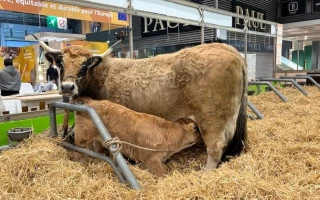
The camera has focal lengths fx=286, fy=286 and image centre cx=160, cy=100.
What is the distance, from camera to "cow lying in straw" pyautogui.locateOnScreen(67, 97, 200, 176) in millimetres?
2883

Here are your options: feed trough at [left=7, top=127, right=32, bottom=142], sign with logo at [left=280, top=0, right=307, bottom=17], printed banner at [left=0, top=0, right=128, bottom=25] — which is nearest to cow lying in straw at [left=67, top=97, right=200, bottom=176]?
feed trough at [left=7, top=127, right=32, bottom=142]

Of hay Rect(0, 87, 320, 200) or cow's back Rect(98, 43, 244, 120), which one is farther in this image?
cow's back Rect(98, 43, 244, 120)

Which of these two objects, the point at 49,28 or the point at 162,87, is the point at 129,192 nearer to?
the point at 162,87

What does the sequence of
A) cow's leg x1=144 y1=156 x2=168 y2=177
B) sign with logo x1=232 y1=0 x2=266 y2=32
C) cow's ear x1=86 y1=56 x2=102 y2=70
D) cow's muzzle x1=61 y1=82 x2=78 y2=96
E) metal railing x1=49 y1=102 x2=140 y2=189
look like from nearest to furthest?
1. metal railing x1=49 y1=102 x2=140 y2=189
2. cow's leg x1=144 y1=156 x2=168 y2=177
3. cow's muzzle x1=61 y1=82 x2=78 y2=96
4. cow's ear x1=86 y1=56 x2=102 y2=70
5. sign with logo x1=232 y1=0 x2=266 y2=32

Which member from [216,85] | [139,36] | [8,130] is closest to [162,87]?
[216,85]

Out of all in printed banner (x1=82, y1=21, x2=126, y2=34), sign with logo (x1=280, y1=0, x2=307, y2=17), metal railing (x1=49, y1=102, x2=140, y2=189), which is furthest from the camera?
sign with logo (x1=280, y1=0, x2=307, y2=17)

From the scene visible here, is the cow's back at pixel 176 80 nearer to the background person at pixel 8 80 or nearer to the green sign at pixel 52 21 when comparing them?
the green sign at pixel 52 21

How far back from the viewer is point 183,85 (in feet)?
10.5

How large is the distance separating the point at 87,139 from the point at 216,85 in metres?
1.47

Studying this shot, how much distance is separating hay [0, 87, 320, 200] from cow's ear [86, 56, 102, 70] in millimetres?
983

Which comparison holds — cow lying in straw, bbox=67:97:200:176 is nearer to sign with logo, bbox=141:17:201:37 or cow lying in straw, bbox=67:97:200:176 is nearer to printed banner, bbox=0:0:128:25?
printed banner, bbox=0:0:128:25

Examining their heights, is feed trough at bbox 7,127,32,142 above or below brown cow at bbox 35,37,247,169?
below

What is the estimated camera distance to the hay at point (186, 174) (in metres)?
2.04

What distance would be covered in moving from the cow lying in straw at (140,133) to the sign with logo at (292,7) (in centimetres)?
1398
